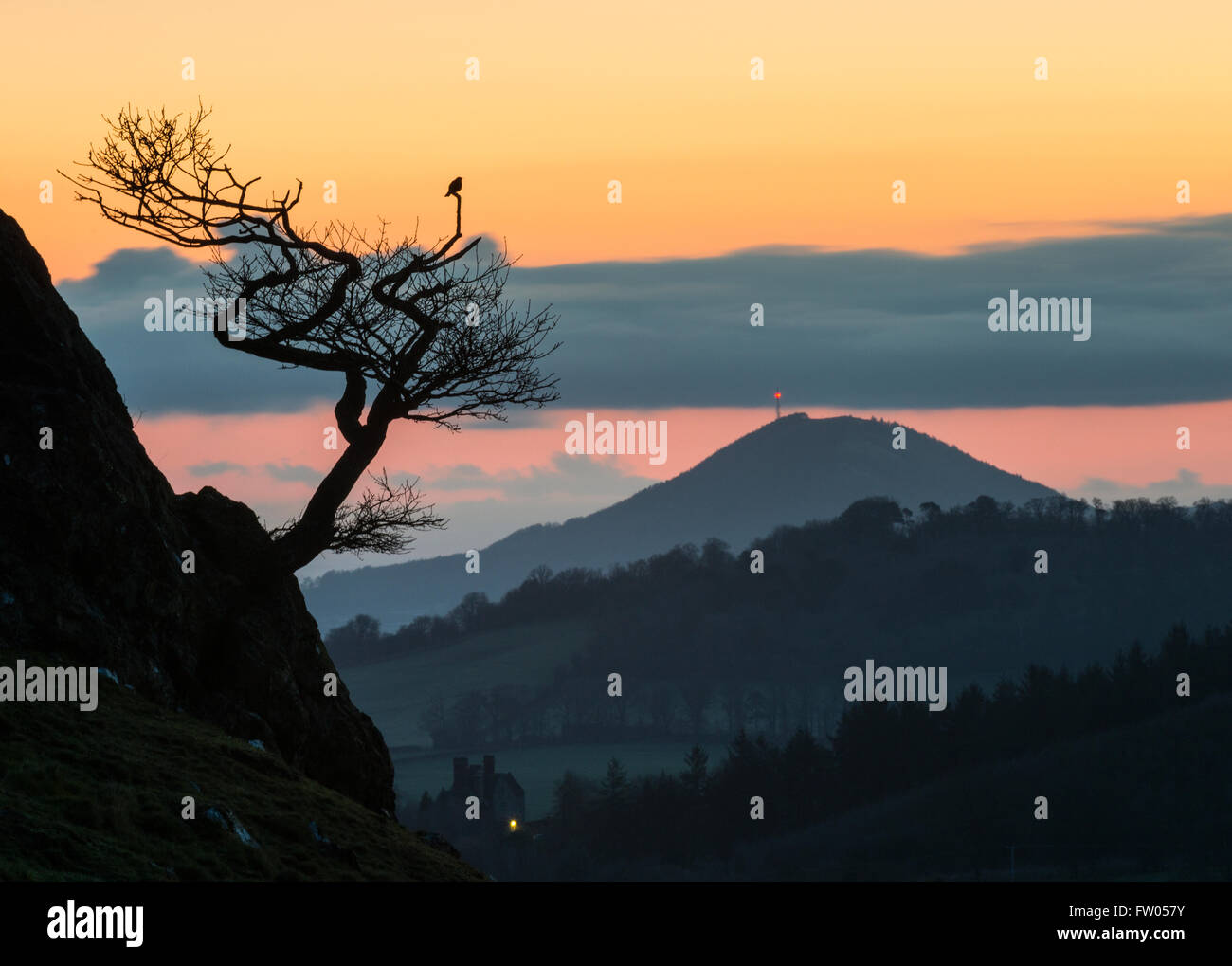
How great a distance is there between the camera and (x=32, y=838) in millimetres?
17062

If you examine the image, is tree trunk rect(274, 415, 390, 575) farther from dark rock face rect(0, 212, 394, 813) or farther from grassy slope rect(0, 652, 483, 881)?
grassy slope rect(0, 652, 483, 881)

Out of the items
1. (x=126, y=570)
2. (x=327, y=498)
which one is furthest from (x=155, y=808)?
(x=327, y=498)

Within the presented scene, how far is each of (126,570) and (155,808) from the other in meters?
7.48

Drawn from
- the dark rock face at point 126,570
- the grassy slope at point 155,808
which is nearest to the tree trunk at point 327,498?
the dark rock face at point 126,570

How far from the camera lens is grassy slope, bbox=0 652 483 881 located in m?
17.4

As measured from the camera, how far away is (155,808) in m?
19.5

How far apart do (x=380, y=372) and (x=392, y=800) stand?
10.3m

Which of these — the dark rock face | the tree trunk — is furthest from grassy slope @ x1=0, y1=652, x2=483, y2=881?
the tree trunk

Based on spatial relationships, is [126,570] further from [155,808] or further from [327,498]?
[155,808]

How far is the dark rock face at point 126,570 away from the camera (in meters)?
24.3

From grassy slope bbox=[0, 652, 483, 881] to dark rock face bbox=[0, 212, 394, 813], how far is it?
1.66 metres

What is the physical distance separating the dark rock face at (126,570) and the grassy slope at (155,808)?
5.46 feet
